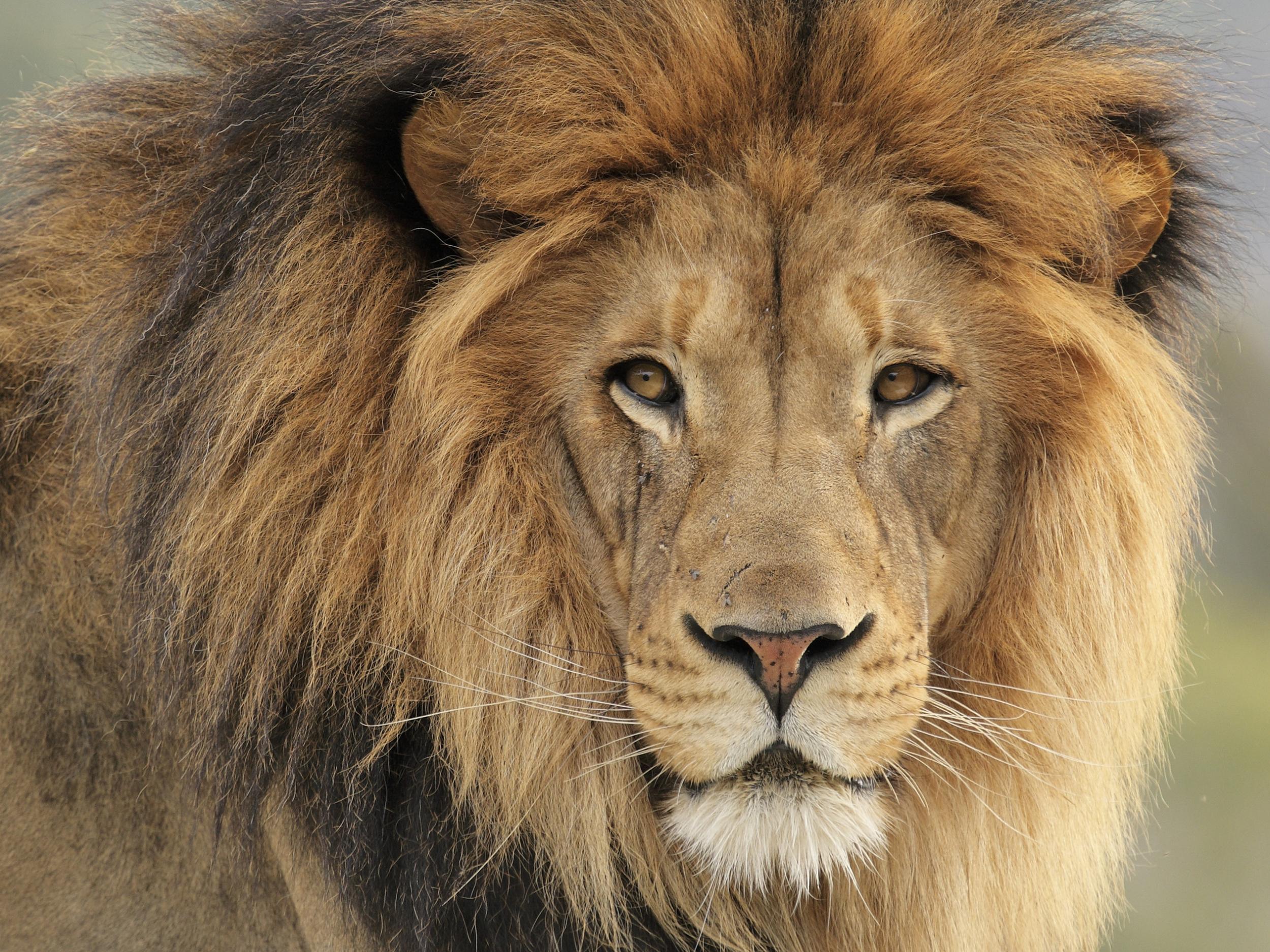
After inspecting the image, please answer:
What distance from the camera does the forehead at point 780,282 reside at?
Result: 2.34m

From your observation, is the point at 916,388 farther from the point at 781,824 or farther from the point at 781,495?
the point at 781,824

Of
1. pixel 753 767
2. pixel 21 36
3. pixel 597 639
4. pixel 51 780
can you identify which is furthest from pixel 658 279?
pixel 21 36

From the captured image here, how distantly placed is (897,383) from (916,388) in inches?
1.8

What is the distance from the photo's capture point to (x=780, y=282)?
2.34 meters

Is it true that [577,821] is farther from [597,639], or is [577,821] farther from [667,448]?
[667,448]

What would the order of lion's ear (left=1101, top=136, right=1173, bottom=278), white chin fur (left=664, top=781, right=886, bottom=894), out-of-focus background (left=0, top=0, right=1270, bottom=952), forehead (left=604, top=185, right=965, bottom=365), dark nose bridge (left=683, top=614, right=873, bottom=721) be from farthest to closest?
1. out-of-focus background (left=0, top=0, right=1270, bottom=952)
2. lion's ear (left=1101, top=136, right=1173, bottom=278)
3. forehead (left=604, top=185, right=965, bottom=365)
4. white chin fur (left=664, top=781, right=886, bottom=894)
5. dark nose bridge (left=683, top=614, right=873, bottom=721)

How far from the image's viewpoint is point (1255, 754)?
28.1ft

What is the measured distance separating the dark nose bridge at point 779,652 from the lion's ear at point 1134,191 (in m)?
0.97

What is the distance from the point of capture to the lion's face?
211 centimetres

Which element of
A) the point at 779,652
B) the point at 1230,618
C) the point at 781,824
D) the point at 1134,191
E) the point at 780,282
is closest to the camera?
the point at 779,652

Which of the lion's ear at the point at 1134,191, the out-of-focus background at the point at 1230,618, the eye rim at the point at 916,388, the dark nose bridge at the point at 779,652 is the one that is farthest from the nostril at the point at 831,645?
the out-of-focus background at the point at 1230,618

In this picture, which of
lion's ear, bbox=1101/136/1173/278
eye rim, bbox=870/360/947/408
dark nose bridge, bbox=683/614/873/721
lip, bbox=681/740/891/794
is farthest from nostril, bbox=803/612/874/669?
lion's ear, bbox=1101/136/1173/278

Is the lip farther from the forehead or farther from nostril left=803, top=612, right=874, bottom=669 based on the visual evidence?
the forehead

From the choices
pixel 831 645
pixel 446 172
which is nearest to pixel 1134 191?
pixel 831 645
